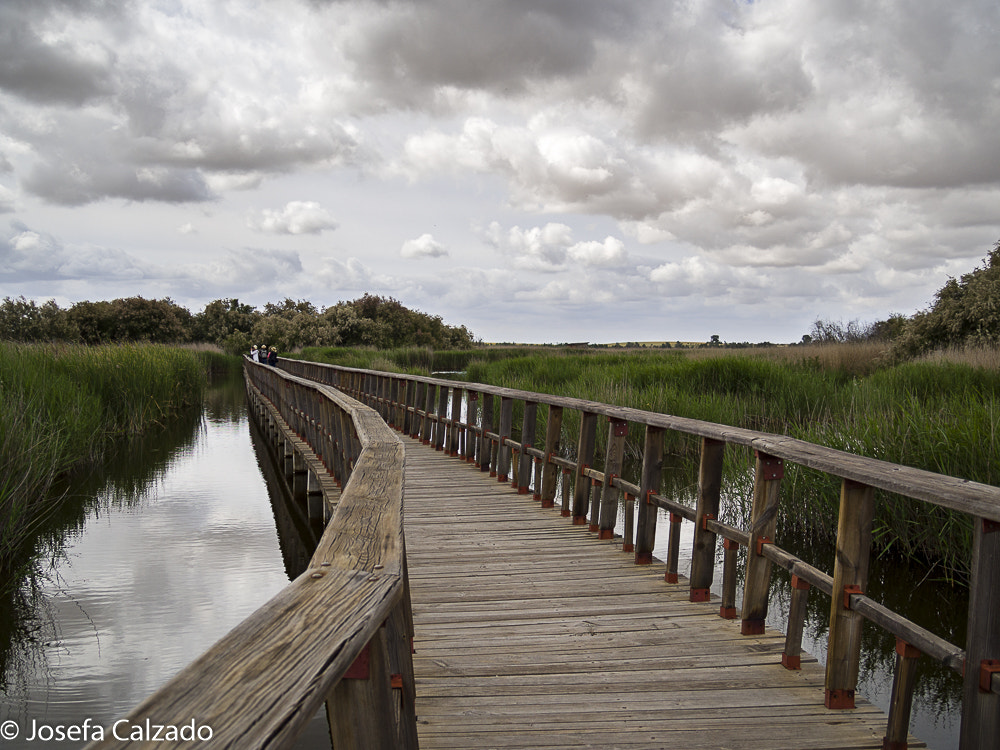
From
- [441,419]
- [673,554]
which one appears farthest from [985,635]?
[441,419]

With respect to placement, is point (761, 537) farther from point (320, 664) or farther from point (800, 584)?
point (320, 664)

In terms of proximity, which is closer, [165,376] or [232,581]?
[232,581]

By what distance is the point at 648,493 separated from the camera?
5121 mm

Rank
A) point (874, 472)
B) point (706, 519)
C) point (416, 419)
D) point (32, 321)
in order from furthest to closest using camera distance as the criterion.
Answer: point (32, 321) → point (416, 419) → point (706, 519) → point (874, 472)

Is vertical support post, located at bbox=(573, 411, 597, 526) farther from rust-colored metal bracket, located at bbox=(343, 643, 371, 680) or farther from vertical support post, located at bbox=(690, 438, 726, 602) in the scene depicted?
rust-colored metal bracket, located at bbox=(343, 643, 371, 680)

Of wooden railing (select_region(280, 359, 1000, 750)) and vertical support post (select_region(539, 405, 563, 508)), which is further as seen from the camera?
vertical support post (select_region(539, 405, 563, 508))

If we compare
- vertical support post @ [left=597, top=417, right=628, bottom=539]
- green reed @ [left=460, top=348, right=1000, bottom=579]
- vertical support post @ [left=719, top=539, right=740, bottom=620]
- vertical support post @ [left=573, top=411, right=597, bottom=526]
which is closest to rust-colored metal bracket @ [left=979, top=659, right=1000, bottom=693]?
vertical support post @ [left=719, top=539, right=740, bottom=620]

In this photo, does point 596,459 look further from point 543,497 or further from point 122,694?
point 122,694

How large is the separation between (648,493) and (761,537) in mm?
1408

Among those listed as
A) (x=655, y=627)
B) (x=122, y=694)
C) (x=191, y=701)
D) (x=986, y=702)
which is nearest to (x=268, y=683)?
(x=191, y=701)

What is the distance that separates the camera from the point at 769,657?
3.56 meters

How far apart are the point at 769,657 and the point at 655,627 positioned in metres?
0.62

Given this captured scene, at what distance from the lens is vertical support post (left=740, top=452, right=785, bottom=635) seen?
373 centimetres

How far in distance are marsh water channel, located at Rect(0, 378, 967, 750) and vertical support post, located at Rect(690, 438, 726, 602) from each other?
1.88m
